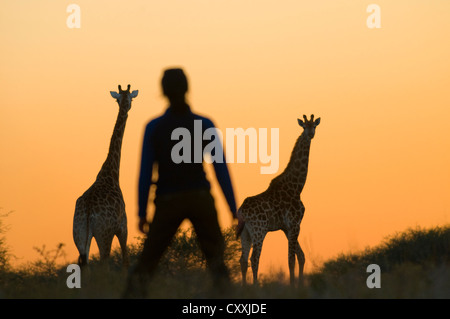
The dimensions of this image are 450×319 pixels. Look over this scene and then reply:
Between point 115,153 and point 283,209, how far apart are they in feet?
12.7

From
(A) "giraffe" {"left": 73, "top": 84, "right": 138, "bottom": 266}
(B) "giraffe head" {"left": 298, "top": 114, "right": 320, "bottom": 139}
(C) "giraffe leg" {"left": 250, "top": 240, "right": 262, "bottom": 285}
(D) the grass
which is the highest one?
(B) "giraffe head" {"left": 298, "top": 114, "right": 320, "bottom": 139}

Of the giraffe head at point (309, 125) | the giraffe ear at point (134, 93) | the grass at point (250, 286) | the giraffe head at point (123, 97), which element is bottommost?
the grass at point (250, 286)

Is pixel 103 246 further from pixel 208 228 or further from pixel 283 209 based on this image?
pixel 208 228

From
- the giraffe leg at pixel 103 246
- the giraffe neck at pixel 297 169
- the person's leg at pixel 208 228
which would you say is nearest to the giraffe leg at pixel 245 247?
the giraffe neck at pixel 297 169

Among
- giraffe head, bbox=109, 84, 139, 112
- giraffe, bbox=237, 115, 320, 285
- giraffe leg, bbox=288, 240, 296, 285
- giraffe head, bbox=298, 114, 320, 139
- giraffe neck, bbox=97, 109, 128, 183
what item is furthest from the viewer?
giraffe head, bbox=298, 114, 320, 139

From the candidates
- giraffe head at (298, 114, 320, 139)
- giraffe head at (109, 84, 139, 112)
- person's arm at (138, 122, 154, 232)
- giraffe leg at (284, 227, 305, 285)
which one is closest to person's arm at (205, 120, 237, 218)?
person's arm at (138, 122, 154, 232)

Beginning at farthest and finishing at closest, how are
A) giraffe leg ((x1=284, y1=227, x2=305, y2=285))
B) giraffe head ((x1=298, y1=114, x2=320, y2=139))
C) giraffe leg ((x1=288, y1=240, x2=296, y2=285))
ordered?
giraffe head ((x1=298, y1=114, x2=320, y2=139)) → giraffe leg ((x1=284, y1=227, x2=305, y2=285)) → giraffe leg ((x1=288, y1=240, x2=296, y2=285))

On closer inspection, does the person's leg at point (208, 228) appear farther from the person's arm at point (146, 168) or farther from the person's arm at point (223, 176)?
the person's arm at point (146, 168)

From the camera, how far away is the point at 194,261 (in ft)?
63.6

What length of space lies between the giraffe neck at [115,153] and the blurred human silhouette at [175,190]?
23.9 feet

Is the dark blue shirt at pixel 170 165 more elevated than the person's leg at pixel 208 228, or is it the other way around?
the dark blue shirt at pixel 170 165

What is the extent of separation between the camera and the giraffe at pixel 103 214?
48.7ft

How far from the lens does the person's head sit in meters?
8.52

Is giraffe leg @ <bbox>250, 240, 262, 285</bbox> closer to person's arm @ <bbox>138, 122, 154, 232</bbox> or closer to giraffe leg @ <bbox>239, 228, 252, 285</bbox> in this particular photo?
giraffe leg @ <bbox>239, 228, 252, 285</bbox>
